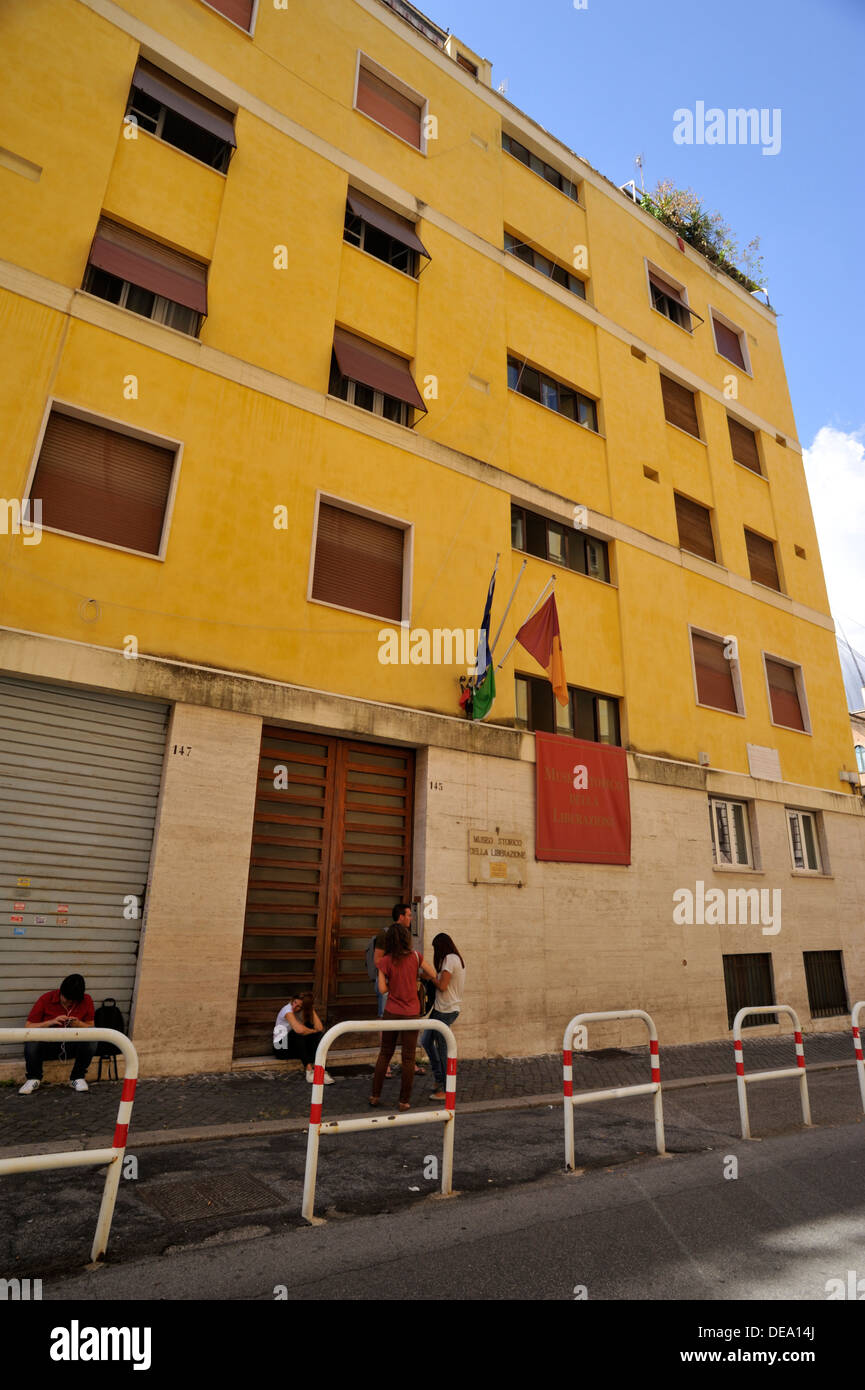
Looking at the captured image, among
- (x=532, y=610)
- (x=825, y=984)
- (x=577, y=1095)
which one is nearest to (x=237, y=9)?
(x=532, y=610)

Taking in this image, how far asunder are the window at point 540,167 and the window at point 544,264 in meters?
2.11

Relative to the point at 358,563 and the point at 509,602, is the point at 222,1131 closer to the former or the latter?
the point at 358,563

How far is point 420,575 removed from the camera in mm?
11492

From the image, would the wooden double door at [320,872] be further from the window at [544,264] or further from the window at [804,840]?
the window at [544,264]

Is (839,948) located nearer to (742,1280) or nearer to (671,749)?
(671,749)

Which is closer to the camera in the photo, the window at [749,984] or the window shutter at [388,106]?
the window shutter at [388,106]

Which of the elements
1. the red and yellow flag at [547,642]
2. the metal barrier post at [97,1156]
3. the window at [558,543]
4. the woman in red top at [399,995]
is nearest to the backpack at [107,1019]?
the woman in red top at [399,995]

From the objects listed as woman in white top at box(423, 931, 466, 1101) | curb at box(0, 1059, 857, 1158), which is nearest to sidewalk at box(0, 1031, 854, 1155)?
curb at box(0, 1059, 857, 1158)

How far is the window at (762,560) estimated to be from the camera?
18.2 meters

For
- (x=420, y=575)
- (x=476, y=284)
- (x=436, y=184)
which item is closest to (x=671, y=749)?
Result: (x=420, y=575)

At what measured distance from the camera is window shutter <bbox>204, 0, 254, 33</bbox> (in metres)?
11.8

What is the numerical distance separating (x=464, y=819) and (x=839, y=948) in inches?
412

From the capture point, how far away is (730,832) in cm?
1498

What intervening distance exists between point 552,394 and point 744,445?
753cm
